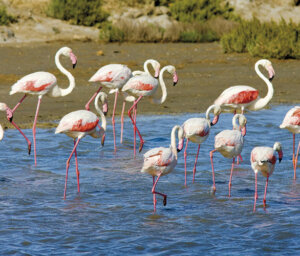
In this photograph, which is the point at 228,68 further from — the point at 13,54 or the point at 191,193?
the point at 191,193

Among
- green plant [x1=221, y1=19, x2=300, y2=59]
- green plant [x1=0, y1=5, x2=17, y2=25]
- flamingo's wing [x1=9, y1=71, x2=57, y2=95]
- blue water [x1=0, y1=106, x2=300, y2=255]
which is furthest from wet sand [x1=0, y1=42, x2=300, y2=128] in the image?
blue water [x1=0, y1=106, x2=300, y2=255]

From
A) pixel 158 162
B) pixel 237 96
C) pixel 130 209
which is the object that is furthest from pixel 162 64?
pixel 158 162

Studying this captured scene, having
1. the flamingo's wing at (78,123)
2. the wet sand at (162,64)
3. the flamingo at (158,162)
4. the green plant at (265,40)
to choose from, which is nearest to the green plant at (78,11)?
the wet sand at (162,64)

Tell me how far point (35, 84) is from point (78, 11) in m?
14.4

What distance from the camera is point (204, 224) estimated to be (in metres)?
6.64

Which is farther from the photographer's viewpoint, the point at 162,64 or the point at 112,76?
the point at 162,64

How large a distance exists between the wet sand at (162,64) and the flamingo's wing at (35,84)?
66.7 inches

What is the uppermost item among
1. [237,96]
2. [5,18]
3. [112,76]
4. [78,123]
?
[5,18]

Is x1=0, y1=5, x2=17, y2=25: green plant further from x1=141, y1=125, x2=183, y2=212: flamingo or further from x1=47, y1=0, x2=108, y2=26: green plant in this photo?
x1=141, y1=125, x2=183, y2=212: flamingo

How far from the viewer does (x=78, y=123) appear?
8.11m

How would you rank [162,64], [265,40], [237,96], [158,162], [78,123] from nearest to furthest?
1. [158,162]
2. [78,123]
3. [237,96]
4. [162,64]
5. [265,40]

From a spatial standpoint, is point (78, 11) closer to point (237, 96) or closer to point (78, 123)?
point (237, 96)

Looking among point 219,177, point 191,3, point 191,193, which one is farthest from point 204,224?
point 191,3

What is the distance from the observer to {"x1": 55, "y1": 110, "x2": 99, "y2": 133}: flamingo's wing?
8070 millimetres
